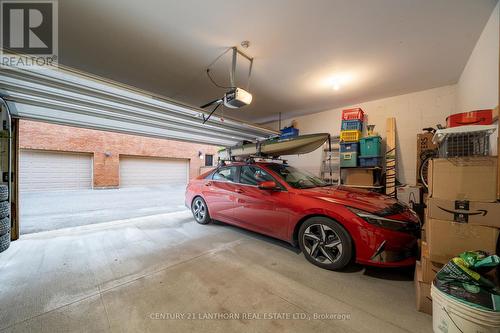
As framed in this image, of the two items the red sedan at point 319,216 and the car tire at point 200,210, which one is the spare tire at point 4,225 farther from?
the red sedan at point 319,216

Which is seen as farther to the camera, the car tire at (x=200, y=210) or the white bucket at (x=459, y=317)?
the car tire at (x=200, y=210)

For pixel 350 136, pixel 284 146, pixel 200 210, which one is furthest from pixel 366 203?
pixel 200 210

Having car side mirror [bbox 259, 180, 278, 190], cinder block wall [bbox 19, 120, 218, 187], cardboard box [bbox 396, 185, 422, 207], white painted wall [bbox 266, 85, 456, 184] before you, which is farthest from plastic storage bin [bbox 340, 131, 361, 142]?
cinder block wall [bbox 19, 120, 218, 187]

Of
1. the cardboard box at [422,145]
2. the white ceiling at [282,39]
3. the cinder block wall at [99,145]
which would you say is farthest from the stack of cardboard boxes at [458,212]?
the cinder block wall at [99,145]

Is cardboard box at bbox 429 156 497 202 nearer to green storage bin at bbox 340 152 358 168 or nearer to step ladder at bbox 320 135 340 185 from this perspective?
green storage bin at bbox 340 152 358 168

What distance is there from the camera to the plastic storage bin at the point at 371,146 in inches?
149

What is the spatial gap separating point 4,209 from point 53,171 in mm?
8529

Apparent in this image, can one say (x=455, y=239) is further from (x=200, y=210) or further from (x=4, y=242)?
(x=4, y=242)

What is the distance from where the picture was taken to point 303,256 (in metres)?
2.45

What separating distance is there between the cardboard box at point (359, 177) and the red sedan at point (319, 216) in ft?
4.77

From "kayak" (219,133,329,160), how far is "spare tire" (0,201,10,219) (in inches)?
143

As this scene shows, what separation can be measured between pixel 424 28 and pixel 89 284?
444 centimetres

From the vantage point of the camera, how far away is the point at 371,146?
12.6 ft

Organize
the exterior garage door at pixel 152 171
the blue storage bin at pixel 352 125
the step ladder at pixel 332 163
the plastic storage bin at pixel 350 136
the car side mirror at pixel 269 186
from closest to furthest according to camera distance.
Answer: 1. the car side mirror at pixel 269 186
2. the plastic storage bin at pixel 350 136
3. the blue storage bin at pixel 352 125
4. the step ladder at pixel 332 163
5. the exterior garage door at pixel 152 171
